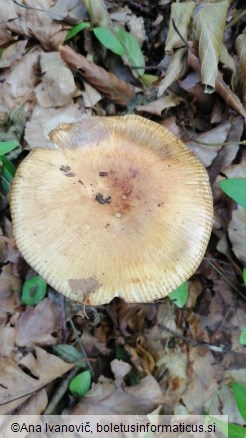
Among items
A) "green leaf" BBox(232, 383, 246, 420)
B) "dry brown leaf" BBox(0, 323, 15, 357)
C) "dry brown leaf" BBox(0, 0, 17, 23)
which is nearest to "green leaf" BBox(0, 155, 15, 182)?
"dry brown leaf" BBox(0, 323, 15, 357)

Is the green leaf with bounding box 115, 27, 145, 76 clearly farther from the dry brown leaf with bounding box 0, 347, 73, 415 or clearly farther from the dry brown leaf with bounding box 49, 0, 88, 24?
the dry brown leaf with bounding box 0, 347, 73, 415

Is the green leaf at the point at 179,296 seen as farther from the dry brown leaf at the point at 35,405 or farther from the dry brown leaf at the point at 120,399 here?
the dry brown leaf at the point at 35,405

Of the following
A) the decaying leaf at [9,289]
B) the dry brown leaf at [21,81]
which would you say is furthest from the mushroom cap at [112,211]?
the dry brown leaf at [21,81]

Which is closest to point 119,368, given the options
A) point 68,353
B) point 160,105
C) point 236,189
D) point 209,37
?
point 68,353

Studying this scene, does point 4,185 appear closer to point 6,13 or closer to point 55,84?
point 55,84

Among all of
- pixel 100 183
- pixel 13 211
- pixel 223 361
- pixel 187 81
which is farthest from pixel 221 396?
pixel 187 81

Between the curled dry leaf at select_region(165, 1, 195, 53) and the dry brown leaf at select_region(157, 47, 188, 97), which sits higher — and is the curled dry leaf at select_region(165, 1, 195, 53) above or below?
above

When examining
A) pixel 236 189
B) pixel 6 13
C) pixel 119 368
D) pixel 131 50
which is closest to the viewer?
pixel 236 189
